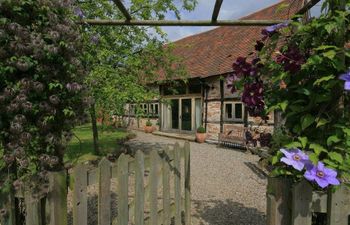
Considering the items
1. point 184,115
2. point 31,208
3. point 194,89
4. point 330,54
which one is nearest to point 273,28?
point 330,54

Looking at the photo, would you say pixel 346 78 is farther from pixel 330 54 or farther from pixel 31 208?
pixel 31 208

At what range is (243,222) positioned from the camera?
4430 mm

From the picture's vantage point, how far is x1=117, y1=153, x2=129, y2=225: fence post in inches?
104

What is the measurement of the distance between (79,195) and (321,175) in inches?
67.4

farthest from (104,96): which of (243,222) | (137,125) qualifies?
(137,125)

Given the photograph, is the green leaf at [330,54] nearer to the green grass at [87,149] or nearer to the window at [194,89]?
the green grass at [87,149]

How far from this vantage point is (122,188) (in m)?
2.65

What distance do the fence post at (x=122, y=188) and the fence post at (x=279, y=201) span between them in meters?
1.28

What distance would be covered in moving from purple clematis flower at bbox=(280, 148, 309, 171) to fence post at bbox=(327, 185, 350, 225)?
13.8 inches

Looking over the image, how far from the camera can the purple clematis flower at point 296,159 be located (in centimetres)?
154

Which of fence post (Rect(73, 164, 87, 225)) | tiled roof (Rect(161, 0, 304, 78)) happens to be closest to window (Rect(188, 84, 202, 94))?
tiled roof (Rect(161, 0, 304, 78))

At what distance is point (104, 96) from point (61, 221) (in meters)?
4.83

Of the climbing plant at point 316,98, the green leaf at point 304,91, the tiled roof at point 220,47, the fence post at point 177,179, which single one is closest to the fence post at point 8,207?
the fence post at point 177,179

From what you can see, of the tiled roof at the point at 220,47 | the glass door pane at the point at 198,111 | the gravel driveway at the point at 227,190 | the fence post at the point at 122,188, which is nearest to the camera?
the fence post at the point at 122,188
